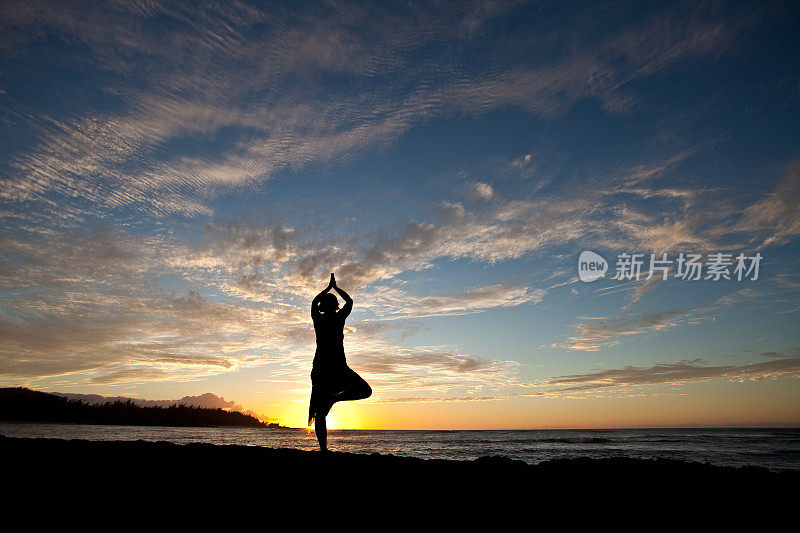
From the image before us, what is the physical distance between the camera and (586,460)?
7.93 meters

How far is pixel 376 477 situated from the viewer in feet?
17.5

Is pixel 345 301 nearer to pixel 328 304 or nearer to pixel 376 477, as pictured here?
pixel 328 304

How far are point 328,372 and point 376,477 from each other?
230cm

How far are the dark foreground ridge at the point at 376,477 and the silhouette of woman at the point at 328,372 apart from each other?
81 cm

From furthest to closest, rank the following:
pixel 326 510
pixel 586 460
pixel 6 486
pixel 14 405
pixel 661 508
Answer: pixel 14 405 < pixel 586 460 < pixel 661 508 < pixel 6 486 < pixel 326 510

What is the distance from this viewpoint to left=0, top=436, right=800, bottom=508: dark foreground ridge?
476 centimetres

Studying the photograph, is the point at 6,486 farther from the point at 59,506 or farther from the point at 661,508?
the point at 661,508

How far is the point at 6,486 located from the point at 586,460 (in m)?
9.03

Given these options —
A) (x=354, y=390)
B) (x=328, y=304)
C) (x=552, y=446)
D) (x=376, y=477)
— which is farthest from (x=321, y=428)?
(x=552, y=446)

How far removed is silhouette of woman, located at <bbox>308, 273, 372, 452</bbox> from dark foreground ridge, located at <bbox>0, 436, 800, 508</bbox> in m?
0.81

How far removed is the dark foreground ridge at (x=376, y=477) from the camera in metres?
4.76

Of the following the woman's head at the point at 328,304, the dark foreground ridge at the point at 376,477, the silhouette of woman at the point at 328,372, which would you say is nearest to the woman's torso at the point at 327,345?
the silhouette of woman at the point at 328,372

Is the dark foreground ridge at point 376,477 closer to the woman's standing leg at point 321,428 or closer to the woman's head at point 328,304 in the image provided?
the woman's standing leg at point 321,428

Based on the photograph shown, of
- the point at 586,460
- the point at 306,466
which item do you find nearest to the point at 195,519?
the point at 306,466
